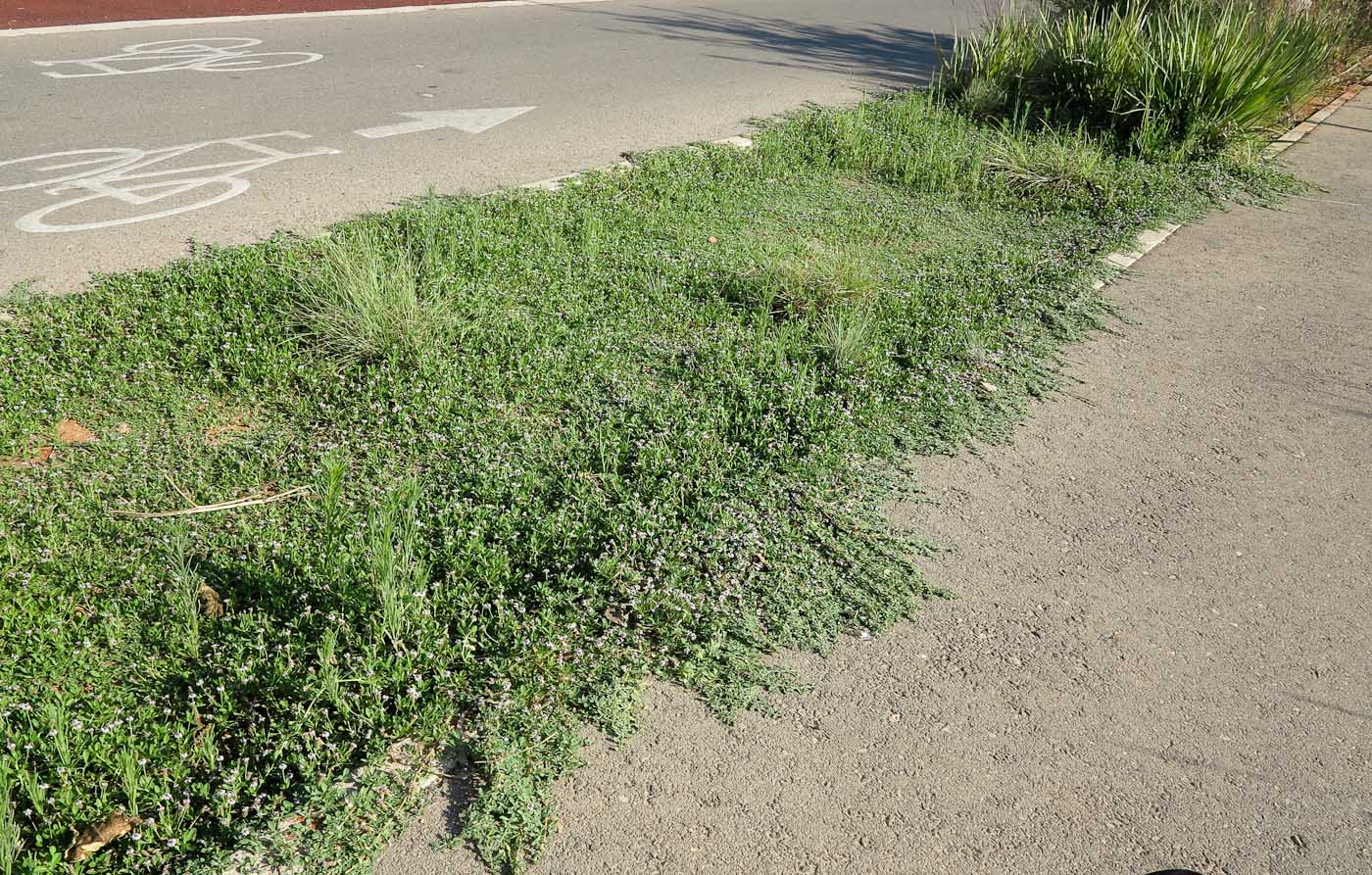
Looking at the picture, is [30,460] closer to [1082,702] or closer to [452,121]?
[1082,702]

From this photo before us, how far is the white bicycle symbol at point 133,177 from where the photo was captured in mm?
6289

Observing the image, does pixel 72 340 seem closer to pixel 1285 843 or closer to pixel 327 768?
pixel 327 768

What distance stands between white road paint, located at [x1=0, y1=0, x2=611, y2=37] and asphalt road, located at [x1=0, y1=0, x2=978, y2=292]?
0.21 m

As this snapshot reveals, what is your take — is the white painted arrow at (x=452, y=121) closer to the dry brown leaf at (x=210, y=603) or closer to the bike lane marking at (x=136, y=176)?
the bike lane marking at (x=136, y=176)

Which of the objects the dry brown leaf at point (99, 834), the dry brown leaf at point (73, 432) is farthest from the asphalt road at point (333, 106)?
the dry brown leaf at point (99, 834)

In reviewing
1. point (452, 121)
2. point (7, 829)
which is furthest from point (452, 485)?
point (452, 121)

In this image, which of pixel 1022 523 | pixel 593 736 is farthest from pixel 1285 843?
pixel 593 736

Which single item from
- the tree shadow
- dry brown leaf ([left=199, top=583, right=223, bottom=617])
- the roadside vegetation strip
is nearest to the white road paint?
the tree shadow

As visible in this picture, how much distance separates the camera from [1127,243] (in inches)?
275

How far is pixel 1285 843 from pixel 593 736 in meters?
1.72

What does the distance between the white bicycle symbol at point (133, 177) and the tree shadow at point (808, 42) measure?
7.11 m

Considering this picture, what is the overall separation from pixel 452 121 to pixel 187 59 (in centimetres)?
399

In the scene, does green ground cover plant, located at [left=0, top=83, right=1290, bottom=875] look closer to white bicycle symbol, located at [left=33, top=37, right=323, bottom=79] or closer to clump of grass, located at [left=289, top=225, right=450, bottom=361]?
clump of grass, located at [left=289, top=225, right=450, bottom=361]

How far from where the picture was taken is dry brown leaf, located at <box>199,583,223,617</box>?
313cm
